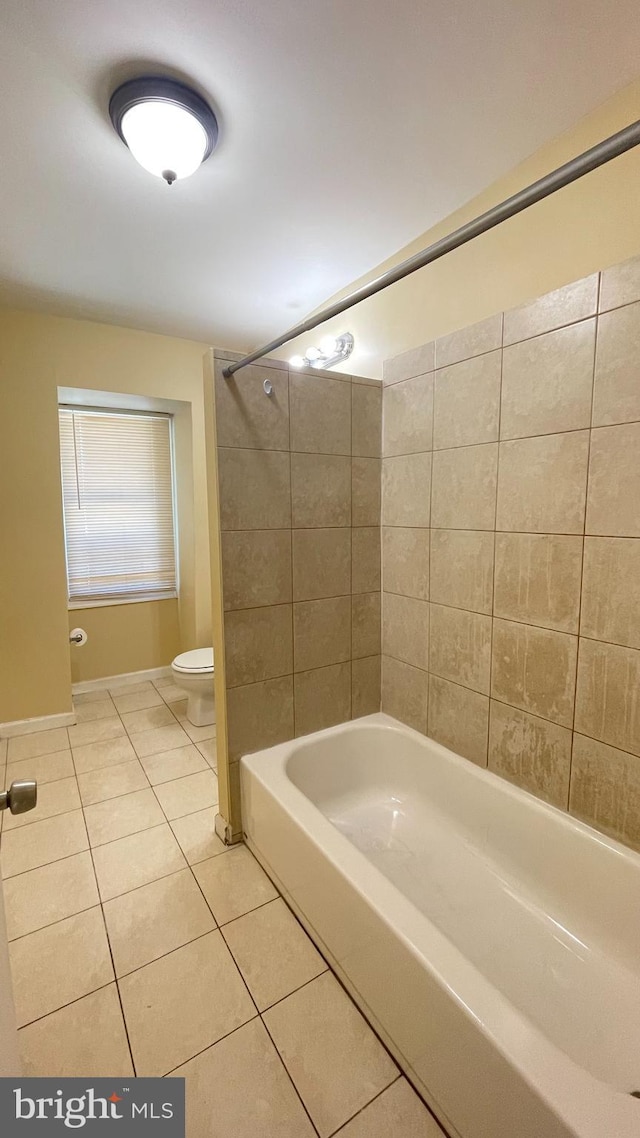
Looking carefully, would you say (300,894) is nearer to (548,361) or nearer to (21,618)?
(548,361)

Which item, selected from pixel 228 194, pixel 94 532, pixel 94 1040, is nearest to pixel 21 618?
pixel 94 532

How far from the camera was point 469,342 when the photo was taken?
1582 mm

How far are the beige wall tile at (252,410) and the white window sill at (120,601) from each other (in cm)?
217

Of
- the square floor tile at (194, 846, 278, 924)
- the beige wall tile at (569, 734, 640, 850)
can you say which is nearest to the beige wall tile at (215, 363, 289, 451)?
the beige wall tile at (569, 734, 640, 850)

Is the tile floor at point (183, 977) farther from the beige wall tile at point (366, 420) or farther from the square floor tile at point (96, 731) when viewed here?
the beige wall tile at point (366, 420)

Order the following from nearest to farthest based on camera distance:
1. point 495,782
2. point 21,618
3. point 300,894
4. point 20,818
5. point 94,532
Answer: point 300,894
point 495,782
point 20,818
point 21,618
point 94,532

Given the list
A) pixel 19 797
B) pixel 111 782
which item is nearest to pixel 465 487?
pixel 19 797

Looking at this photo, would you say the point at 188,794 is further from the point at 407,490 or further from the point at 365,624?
the point at 407,490

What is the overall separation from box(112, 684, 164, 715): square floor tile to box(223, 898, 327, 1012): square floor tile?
6.00 ft

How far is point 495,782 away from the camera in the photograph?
158cm

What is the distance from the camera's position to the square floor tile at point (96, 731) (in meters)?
2.62

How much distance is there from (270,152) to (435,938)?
2239 mm

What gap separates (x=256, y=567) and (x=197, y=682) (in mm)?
1261

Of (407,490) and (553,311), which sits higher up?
(553,311)
